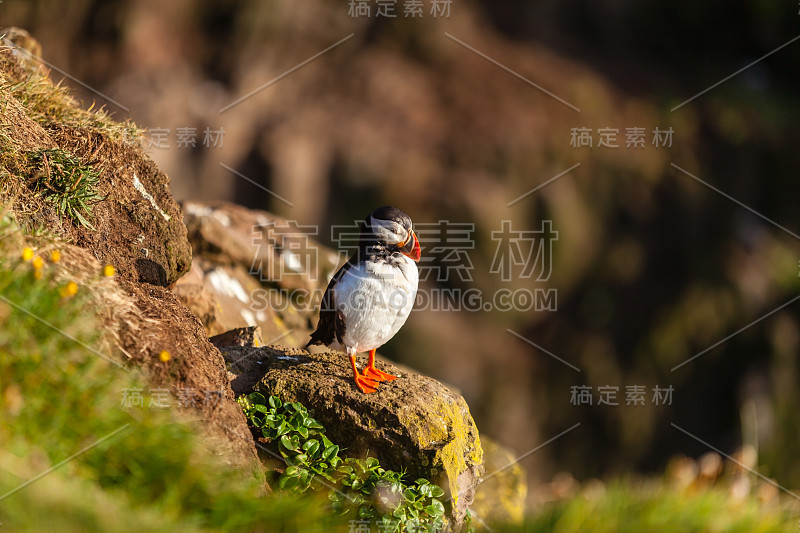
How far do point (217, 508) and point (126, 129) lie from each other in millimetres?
3645

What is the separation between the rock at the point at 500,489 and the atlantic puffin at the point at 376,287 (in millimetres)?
2099

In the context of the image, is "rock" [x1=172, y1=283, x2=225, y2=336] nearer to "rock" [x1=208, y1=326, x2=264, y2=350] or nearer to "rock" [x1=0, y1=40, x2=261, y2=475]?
"rock" [x1=208, y1=326, x2=264, y2=350]

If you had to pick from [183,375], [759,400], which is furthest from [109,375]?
[759,400]

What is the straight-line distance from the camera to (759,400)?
1295cm

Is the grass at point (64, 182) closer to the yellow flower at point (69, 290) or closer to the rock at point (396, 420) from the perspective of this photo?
the yellow flower at point (69, 290)

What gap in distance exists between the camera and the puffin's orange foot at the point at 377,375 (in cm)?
511

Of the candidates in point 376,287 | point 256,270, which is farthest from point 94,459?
point 256,270

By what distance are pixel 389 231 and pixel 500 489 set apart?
3.25m

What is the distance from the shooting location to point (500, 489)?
6.71 m

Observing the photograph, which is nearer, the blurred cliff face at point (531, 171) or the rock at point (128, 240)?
the rock at point (128, 240)

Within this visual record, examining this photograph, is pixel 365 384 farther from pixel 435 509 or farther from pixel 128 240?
pixel 128 240

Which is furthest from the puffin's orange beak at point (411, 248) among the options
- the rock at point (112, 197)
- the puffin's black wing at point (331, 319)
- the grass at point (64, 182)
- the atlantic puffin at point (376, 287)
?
the grass at point (64, 182)

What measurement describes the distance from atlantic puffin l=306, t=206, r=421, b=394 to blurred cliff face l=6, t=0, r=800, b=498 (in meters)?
7.89

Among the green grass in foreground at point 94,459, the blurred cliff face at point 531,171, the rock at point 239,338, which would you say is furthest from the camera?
the blurred cliff face at point 531,171
